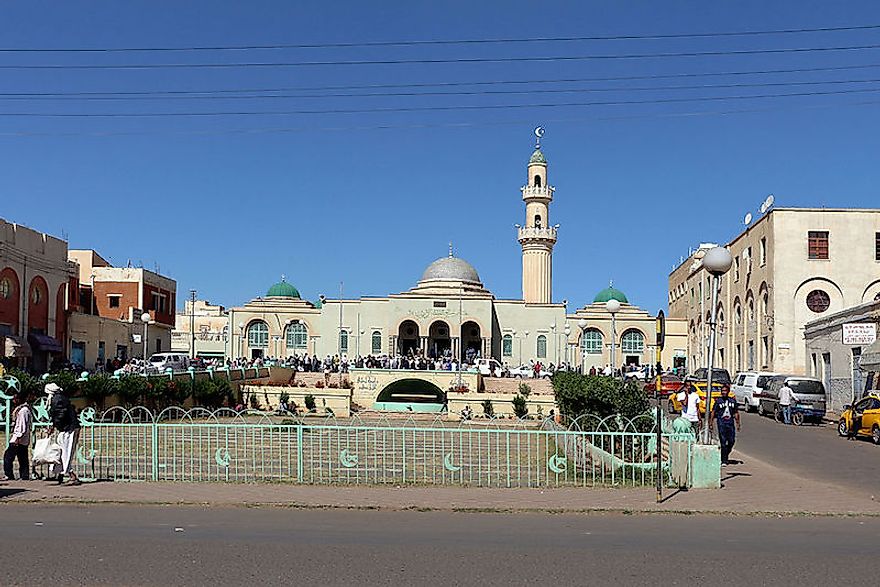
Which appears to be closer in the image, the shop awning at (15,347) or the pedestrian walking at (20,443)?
the pedestrian walking at (20,443)

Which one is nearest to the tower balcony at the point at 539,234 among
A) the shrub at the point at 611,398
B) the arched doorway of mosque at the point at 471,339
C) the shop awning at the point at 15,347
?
the arched doorway of mosque at the point at 471,339

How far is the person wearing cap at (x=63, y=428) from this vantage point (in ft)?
40.8

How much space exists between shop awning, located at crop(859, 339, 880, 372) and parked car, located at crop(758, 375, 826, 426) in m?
1.73

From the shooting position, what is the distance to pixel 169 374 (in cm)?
3036

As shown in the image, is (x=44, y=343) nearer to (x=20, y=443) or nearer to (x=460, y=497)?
(x=20, y=443)

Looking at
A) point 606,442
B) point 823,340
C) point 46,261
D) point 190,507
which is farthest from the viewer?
point 46,261

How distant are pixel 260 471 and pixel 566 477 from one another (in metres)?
4.55

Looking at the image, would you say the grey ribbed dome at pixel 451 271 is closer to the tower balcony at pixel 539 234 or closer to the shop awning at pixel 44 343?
the tower balcony at pixel 539 234

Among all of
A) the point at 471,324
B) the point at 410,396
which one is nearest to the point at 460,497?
the point at 410,396

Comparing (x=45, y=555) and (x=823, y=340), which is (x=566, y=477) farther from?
(x=823, y=340)

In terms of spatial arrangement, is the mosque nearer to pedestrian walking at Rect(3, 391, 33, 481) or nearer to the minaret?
the minaret

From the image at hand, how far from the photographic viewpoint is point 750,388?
34.5 meters

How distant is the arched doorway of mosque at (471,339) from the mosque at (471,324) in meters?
0.07

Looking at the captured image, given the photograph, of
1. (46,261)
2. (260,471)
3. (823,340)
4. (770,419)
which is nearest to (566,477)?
(260,471)
